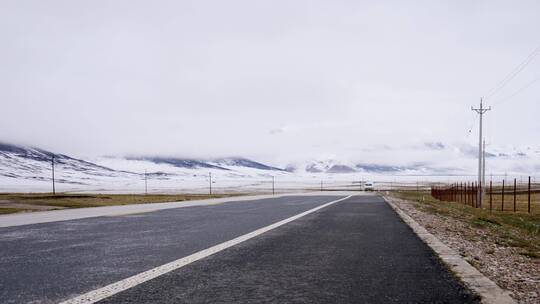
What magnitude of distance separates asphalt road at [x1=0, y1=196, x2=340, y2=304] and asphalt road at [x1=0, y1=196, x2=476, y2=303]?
16mm

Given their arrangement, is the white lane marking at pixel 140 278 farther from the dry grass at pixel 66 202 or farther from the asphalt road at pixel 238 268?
the dry grass at pixel 66 202

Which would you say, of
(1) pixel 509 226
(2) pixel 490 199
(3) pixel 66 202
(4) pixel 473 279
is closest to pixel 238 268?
(4) pixel 473 279

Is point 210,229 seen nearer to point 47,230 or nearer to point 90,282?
point 47,230

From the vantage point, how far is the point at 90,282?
577cm

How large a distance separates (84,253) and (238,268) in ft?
10.4

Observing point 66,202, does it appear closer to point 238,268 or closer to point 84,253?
point 84,253

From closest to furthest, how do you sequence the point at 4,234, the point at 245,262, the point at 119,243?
the point at 245,262, the point at 119,243, the point at 4,234

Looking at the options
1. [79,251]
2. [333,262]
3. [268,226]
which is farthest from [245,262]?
[268,226]

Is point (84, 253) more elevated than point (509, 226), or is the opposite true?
point (84, 253)

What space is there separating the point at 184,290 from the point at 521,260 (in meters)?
6.03

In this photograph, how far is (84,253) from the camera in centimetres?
826

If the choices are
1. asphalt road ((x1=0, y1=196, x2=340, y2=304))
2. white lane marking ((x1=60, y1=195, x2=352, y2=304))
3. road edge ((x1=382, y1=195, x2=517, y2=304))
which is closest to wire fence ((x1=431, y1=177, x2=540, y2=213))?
road edge ((x1=382, y1=195, x2=517, y2=304))

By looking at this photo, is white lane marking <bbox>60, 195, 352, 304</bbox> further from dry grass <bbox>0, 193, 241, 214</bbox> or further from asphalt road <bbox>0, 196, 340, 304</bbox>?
dry grass <bbox>0, 193, 241, 214</bbox>

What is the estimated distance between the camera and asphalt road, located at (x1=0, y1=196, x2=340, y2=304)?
5.54 meters
